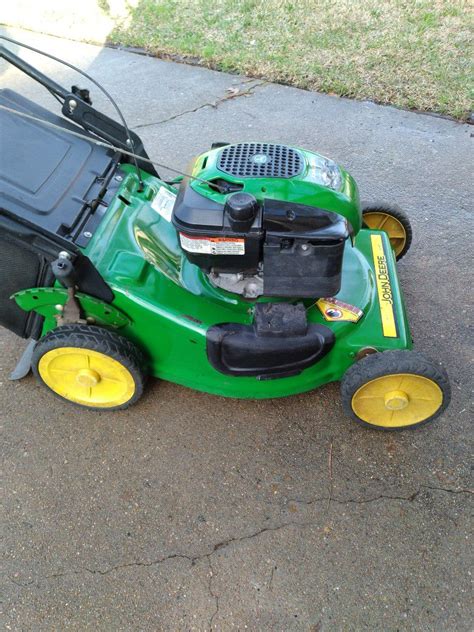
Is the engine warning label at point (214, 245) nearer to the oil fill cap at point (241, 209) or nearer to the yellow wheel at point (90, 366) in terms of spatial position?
the oil fill cap at point (241, 209)

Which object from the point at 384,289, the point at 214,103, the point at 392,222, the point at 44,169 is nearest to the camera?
the point at 44,169

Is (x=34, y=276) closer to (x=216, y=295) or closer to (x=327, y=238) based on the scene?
(x=216, y=295)

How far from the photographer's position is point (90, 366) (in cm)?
178

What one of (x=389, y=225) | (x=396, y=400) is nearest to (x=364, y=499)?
(x=396, y=400)

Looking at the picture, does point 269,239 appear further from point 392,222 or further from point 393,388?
point 392,222

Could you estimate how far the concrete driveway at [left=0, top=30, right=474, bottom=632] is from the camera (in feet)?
5.10

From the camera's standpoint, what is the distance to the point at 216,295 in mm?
1771

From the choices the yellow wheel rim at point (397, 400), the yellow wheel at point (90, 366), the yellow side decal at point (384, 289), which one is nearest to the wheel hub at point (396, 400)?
the yellow wheel rim at point (397, 400)

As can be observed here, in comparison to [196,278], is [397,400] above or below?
below

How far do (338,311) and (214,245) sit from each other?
0.50 meters

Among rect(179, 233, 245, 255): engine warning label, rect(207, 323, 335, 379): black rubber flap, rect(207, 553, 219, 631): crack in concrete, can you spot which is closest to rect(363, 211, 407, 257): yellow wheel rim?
rect(207, 323, 335, 379): black rubber flap

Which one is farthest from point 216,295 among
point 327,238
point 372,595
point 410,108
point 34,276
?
point 410,108

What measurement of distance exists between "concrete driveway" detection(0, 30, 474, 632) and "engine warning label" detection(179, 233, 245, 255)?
0.72 m

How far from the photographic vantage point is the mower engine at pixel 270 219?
1.45 m
